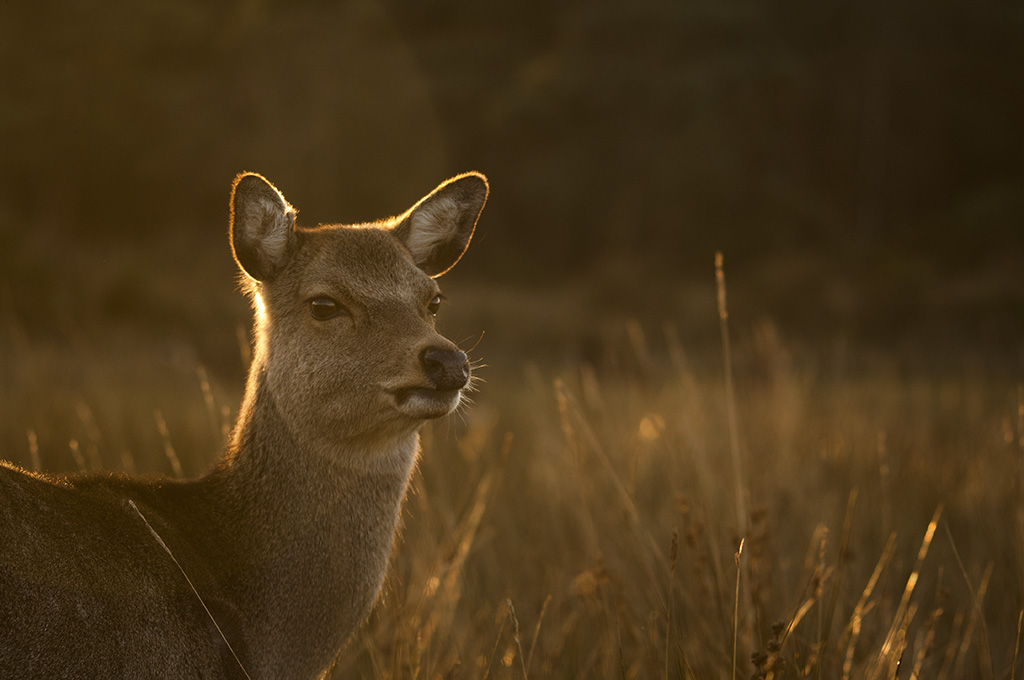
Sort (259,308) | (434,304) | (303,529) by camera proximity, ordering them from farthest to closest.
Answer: (434,304), (259,308), (303,529)

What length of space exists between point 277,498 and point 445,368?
81cm

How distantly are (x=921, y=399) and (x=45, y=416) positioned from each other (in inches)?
366

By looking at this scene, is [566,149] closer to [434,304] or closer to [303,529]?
[434,304]

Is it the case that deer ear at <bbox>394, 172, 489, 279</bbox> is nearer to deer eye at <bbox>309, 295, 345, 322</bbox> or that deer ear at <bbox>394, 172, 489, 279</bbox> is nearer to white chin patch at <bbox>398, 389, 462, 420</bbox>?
deer eye at <bbox>309, 295, 345, 322</bbox>

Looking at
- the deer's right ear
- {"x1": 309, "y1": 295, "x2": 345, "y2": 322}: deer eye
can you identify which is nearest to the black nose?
{"x1": 309, "y1": 295, "x2": 345, "y2": 322}: deer eye

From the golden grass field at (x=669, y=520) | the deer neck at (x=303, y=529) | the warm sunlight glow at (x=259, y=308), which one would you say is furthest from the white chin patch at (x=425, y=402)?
the warm sunlight glow at (x=259, y=308)

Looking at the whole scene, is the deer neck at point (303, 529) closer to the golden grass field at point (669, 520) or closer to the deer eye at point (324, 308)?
the deer eye at point (324, 308)

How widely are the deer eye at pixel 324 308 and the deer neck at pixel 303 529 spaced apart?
33cm

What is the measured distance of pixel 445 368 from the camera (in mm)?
2846

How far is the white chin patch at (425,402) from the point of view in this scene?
288 centimetres

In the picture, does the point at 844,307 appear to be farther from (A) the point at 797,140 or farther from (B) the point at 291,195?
(B) the point at 291,195

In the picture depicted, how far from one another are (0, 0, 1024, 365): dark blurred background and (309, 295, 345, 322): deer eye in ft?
37.9

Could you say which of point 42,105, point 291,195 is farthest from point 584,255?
point 42,105

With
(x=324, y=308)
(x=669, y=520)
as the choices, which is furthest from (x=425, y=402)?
(x=669, y=520)
